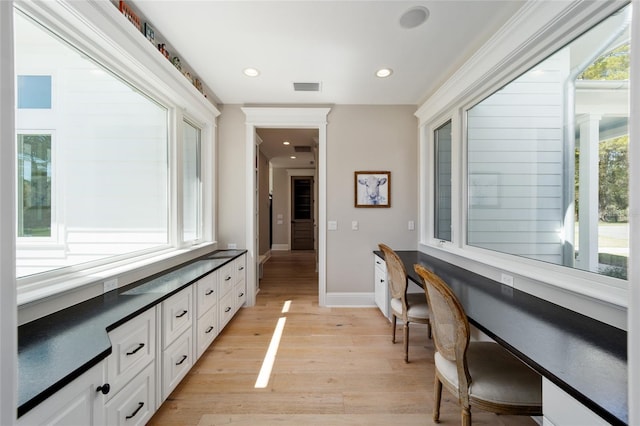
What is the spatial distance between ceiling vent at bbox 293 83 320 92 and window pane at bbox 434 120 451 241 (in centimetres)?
154

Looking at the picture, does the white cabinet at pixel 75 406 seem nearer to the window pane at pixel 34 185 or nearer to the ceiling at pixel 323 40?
the window pane at pixel 34 185

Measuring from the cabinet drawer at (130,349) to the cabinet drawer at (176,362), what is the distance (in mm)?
176

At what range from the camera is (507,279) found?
1863mm

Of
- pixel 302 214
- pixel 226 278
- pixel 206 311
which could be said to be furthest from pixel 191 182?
pixel 302 214

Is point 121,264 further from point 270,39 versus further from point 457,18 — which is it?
point 457,18

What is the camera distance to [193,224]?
3023 mm

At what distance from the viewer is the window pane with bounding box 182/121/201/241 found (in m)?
2.79

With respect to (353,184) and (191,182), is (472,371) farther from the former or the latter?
(191,182)

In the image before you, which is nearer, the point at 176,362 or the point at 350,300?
the point at 176,362

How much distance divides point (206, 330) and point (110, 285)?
34.8 inches

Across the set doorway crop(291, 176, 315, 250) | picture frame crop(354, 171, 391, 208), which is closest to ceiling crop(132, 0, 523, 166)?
picture frame crop(354, 171, 391, 208)

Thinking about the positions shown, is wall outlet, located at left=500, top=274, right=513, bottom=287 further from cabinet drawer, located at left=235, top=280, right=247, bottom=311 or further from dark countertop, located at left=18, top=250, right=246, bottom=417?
cabinet drawer, located at left=235, top=280, right=247, bottom=311

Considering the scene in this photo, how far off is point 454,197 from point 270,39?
7.43 ft

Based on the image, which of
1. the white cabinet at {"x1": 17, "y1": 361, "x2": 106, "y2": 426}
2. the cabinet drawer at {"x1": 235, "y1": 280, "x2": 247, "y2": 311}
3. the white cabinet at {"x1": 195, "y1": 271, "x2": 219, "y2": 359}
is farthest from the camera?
the cabinet drawer at {"x1": 235, "y1": 280, "x2": 247, "y2": 311}
